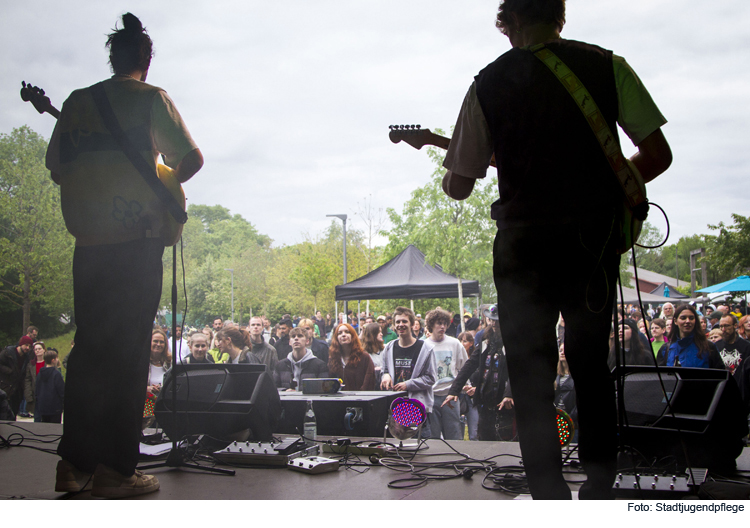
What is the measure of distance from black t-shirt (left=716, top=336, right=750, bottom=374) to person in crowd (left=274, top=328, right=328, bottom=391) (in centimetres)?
303

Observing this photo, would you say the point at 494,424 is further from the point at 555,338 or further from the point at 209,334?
the point at 555,338

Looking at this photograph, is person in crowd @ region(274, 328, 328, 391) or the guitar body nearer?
the guitar body

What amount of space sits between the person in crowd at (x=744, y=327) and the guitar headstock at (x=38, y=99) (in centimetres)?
485

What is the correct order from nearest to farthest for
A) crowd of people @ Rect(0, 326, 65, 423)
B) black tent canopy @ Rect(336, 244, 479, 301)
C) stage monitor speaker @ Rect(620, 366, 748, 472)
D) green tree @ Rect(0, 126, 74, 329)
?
stage monitor speaker @ Rect(620, 366, 748, 472), green tree @ Rect(0, 126, 74, 329), crowd of people @ Rect(0, 326, 65, 423), black tent canopy @ Rect(336, 244, 479, 301)

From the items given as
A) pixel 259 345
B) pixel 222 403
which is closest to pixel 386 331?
pixel 259 345

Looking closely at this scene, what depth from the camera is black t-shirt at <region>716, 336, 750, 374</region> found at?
406 cm

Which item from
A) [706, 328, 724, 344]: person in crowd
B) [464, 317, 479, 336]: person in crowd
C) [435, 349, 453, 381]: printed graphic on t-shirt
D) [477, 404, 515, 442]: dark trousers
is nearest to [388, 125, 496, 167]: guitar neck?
[477, 404, 515, 442]: dark trousers

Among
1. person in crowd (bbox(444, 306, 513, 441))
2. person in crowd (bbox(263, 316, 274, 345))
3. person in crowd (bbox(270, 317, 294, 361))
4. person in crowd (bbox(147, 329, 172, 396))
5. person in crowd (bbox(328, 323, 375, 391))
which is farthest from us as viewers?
person in crowd (bbox(263, 316, 274, 345))

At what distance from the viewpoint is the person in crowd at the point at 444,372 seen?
4.18 m

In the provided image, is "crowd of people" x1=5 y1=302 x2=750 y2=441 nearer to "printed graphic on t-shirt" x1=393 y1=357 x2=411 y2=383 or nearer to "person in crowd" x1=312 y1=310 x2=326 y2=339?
"printed graphic on t-shirt" x1=393 y1=357 x2=411 y2=383

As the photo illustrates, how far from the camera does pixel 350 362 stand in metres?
4.58

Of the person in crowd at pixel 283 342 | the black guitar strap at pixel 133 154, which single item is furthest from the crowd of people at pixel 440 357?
the black guitar strap at pixel 133 154

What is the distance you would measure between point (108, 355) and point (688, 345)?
354cm
